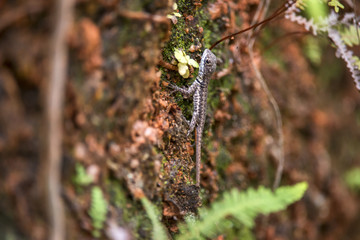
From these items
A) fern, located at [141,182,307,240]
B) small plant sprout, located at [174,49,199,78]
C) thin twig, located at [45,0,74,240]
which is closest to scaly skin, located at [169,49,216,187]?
small plant sprout, located at [174,49,199,78]

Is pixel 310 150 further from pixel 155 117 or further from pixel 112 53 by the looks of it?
pixel 112 53

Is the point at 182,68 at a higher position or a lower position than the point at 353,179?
higher

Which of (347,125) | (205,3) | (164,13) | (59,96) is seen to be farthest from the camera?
(347,125)

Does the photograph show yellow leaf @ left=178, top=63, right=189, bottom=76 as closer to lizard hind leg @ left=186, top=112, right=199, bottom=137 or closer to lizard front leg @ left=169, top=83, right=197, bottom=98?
lizard front leg @ left=169, top=83, right=197, bottom=98

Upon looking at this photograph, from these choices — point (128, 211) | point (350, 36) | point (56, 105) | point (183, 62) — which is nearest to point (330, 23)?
point (350, 36)

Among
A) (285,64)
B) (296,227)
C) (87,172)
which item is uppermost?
(87,172)

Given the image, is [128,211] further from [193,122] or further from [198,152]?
[193,122]

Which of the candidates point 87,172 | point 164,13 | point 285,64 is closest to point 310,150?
point 285,64
